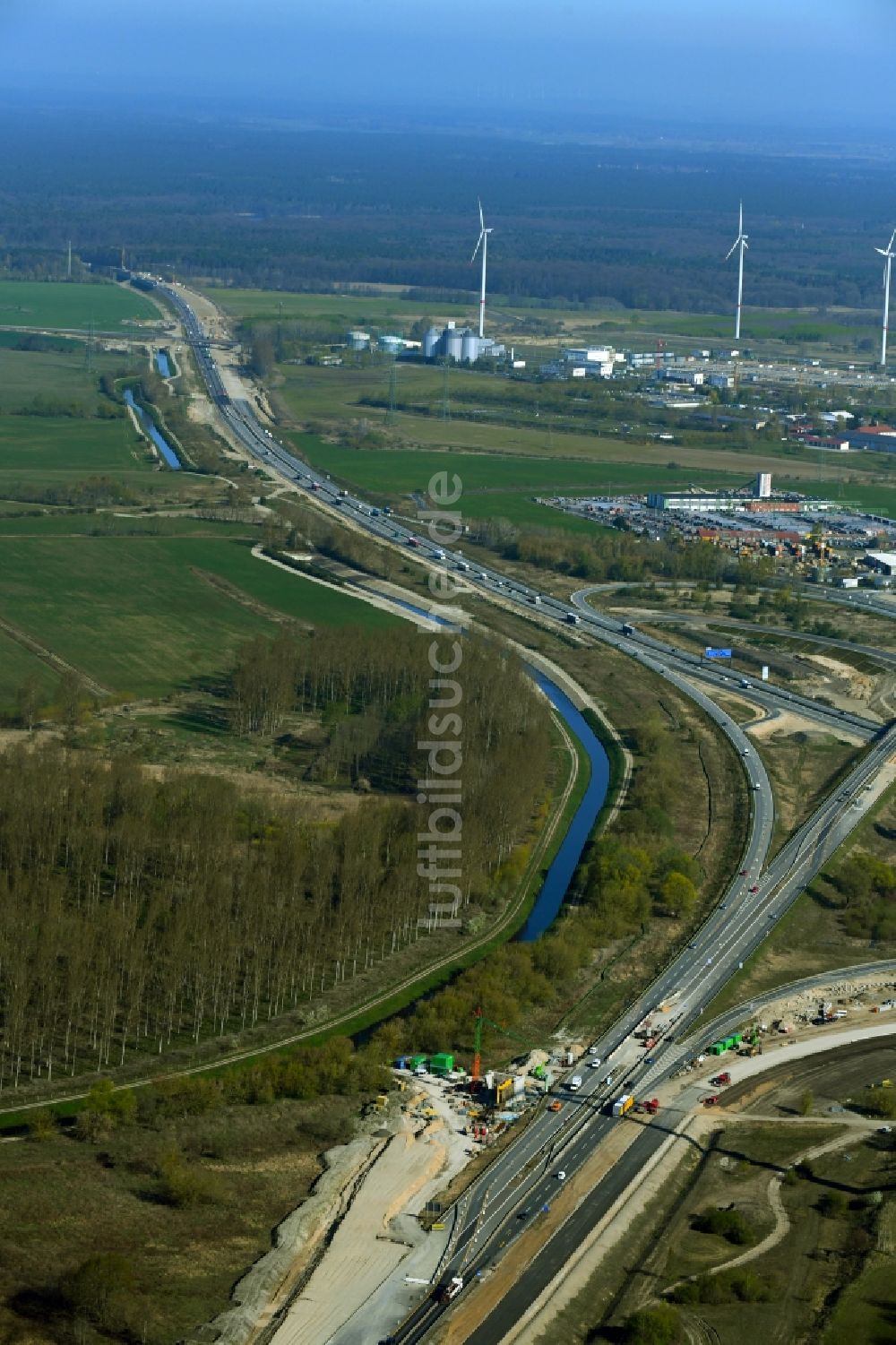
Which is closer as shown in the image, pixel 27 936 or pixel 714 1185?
pixel 714 1185

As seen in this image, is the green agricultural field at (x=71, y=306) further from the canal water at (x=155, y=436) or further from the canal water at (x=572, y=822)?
the canal water at (x=572, y=822)

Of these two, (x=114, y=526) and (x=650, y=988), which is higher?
(x=114, y=526)

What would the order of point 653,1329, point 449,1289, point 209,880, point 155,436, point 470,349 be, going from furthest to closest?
point 470,349
point 155,436
point 209,880
point 449,1289
point 653,1329

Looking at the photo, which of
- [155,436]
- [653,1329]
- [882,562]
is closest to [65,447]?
[155,436]

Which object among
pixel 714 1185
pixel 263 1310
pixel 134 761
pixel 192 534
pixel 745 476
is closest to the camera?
pixel 263 1310

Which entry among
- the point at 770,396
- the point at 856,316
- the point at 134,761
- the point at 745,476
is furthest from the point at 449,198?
the point at 134,761

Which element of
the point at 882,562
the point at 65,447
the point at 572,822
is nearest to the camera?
the point at 572,822

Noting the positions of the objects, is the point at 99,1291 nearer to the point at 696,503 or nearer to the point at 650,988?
the point at 650,988

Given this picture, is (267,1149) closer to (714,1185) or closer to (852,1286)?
(714,1185)
